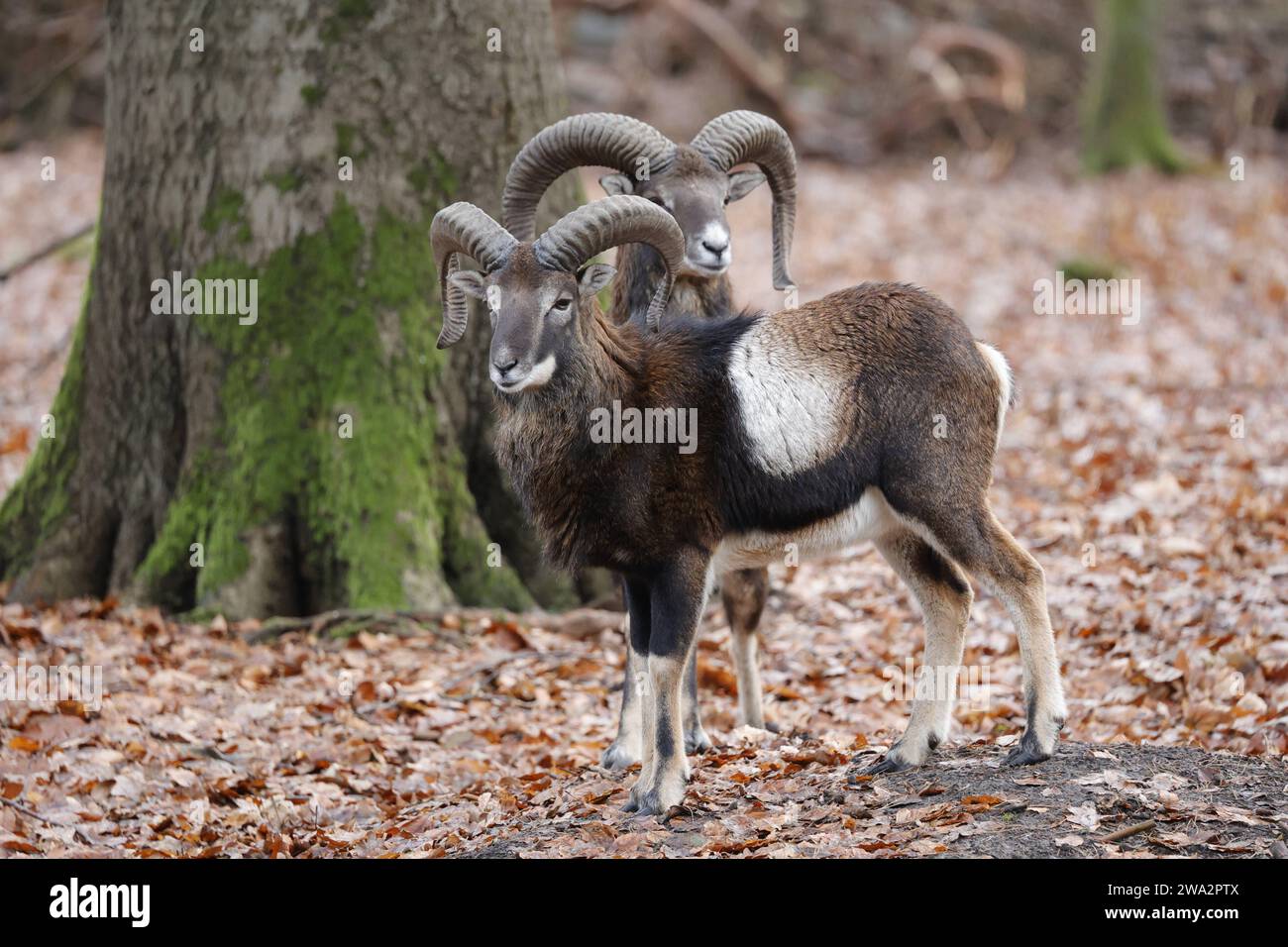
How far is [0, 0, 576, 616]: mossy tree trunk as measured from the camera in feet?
31.0

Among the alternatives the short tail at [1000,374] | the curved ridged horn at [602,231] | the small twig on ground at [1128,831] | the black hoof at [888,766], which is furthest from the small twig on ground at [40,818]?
the short tail at [1000,374]

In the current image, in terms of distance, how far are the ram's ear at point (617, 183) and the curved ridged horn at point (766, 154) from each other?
0.42 meters

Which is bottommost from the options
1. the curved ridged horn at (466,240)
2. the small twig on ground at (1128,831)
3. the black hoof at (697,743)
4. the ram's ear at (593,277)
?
the small twig on ground at (1128,831)

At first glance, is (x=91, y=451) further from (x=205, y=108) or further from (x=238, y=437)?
(x=205, y=108)

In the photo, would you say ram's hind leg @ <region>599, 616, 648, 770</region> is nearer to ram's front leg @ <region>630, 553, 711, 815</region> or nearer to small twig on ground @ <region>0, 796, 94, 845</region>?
ram's front leg @ <region>630, 553, 711, 815</region>

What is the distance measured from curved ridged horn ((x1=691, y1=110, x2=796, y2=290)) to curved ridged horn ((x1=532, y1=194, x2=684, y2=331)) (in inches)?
53.9

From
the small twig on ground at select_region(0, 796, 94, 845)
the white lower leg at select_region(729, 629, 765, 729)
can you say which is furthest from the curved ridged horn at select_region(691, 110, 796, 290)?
the small twig on ground at select_region(0, 796, 94, 845)

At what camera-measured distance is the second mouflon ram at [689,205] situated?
24.1ft

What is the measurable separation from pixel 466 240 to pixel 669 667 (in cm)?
219

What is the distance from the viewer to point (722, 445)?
6.75 meters

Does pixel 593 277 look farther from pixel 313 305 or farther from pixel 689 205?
pixel 313 305

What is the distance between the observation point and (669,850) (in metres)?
5.96

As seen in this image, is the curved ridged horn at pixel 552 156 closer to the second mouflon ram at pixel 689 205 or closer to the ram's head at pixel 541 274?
the second mouflon ram at pixel 689 205
